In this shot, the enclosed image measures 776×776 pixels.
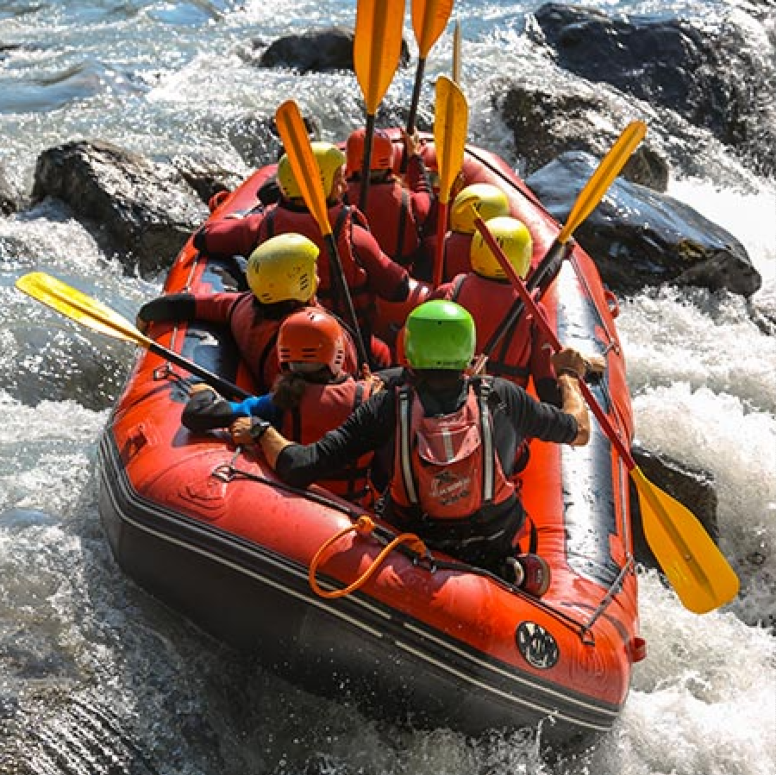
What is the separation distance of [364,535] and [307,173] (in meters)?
1.69

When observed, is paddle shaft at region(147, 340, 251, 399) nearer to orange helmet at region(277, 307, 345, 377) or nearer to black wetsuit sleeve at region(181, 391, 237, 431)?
black wetsuit sleeve at region(181, 391, 237, 431)

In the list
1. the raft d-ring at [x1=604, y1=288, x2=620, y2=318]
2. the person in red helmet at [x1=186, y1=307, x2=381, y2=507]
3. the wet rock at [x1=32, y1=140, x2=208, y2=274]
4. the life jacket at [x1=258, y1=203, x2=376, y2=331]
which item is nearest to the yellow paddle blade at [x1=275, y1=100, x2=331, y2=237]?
the life jacket at [x1=258, y1=203, x2=376, y2=331]

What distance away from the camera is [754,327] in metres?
7.59

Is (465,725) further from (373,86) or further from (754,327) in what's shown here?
Answer: (754,327)

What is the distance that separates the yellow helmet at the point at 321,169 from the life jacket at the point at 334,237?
0.09m

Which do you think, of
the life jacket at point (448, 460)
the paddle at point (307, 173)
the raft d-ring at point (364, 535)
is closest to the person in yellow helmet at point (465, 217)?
the paddle at point (307, 173)

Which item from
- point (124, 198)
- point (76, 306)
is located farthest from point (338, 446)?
point (124, 198)

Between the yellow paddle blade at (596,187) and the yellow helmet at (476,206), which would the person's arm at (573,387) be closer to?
the yellow paddle blade at (596,187)

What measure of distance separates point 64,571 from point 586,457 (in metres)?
1.87

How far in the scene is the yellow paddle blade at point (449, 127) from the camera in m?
4.94

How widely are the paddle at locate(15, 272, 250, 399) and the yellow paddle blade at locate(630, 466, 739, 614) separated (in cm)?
145

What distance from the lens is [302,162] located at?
4602 mm

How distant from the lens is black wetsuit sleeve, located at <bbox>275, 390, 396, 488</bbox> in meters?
3.51

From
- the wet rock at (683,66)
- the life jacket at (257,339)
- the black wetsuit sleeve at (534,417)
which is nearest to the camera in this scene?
the black wetsuit sleeve at (534,417)
